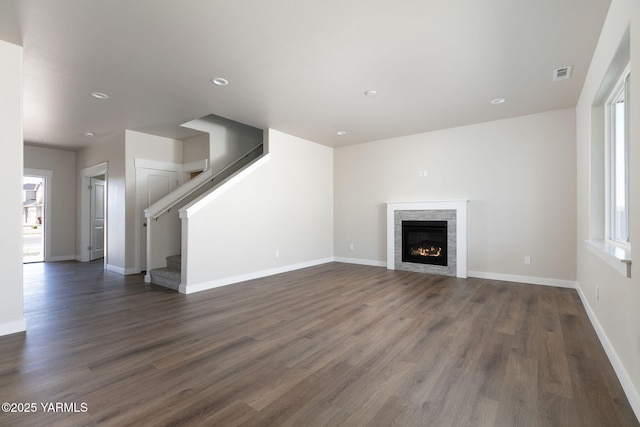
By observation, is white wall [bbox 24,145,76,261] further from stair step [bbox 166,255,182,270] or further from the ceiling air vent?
the ceiling air vent

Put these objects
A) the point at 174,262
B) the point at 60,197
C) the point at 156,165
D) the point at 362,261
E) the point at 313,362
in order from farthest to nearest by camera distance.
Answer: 1. the point at 60,197
2. the point at 362,261
3. the point at 156,165
4. the point at 174,262
5. the point at 313,362

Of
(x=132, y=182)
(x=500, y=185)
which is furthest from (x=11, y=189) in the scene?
(x=500, y=185)

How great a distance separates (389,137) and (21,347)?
584cm

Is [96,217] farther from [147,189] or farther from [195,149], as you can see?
[195,149]

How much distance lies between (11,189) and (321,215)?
4855mm

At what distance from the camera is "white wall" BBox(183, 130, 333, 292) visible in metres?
4.45

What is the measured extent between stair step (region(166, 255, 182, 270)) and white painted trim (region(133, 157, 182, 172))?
196 centimetres

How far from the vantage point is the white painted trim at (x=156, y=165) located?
5.80 m

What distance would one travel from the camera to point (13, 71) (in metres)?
2.79

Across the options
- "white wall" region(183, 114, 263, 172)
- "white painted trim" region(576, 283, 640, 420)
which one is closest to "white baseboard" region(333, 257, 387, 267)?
"white wall" region(183, 114, 263, 172)

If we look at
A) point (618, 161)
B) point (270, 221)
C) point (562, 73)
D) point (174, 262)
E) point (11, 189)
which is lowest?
point (174, 262)

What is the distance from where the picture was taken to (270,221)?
5484mm

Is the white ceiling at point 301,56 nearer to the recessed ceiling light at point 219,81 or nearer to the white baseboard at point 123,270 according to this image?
the recessed ceiling light at point 219,81

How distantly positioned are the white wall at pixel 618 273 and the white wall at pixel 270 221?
4.34 metres
